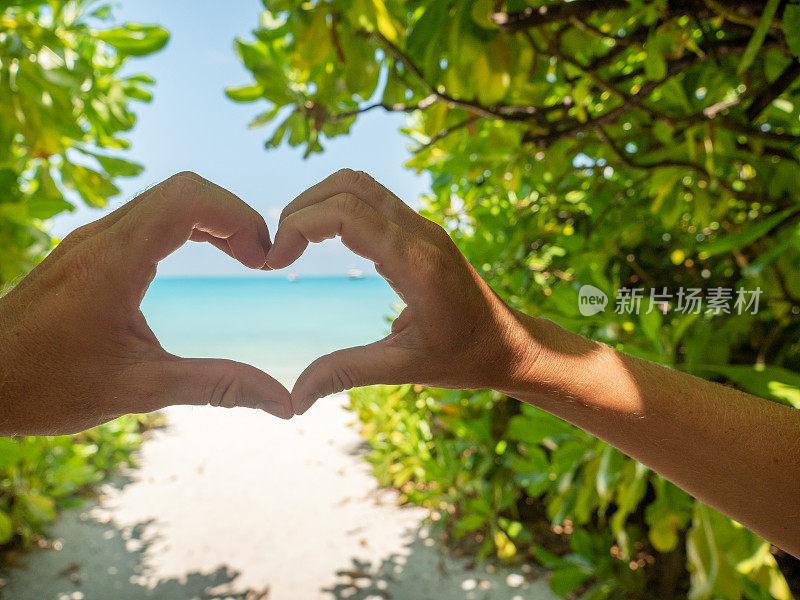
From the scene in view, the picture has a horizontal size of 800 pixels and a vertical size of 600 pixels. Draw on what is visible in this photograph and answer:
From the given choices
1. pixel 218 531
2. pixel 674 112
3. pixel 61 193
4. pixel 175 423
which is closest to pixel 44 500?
pixel 218 531

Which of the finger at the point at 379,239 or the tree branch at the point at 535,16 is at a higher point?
the tree branch at the point at 535,16

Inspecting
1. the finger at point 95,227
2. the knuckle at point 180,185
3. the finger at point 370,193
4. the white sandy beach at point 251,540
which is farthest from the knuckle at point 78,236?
the white sandy beach at point 251,540

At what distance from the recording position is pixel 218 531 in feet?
7.61

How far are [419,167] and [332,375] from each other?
43.1 inches

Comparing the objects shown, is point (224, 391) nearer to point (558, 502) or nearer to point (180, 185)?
point (180, 185)

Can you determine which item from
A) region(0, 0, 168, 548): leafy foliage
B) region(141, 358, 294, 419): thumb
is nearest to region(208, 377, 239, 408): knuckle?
region(141, 358, 294, 419): thumb

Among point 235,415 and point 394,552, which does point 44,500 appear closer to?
point 394,552

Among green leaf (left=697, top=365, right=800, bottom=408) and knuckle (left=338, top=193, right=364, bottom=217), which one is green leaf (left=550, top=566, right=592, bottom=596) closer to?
green leaf (left=697, top=365, right=800, bottom=408)

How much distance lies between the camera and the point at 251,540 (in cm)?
225

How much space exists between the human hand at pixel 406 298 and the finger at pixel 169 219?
0.17 ft

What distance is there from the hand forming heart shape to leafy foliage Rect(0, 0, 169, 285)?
61 cm

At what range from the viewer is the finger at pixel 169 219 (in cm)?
41

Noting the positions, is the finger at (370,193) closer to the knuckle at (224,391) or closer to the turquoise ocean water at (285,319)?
the knuckle at (224,391)

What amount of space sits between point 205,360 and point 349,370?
0.13 metres
